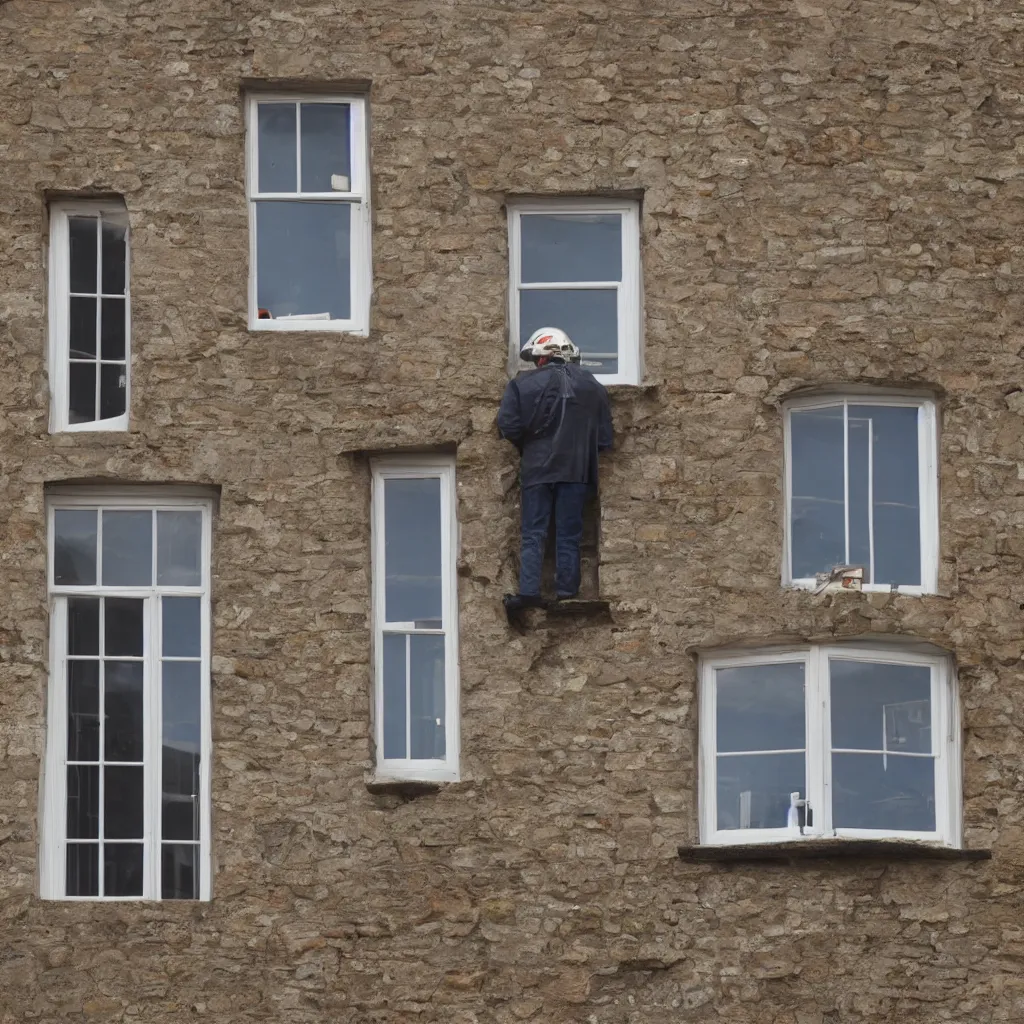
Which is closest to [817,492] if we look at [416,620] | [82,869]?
[416,620]

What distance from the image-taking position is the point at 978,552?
91.5 ft

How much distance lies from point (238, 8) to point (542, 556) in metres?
5.72

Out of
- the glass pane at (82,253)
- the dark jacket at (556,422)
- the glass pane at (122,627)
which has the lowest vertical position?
the glass pane at (122,627)

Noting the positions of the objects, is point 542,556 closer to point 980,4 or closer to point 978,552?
point 978,552

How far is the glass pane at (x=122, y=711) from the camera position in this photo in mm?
27719

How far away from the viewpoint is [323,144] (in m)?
28.7

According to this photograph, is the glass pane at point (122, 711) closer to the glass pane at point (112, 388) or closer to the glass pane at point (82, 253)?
the glass pane at point (112, 388)

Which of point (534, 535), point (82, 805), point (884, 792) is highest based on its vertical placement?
point (534, 535)

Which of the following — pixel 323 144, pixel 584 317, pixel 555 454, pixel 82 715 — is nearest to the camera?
pixel 555 454

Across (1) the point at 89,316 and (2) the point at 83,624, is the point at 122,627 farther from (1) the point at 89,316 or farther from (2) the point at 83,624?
(1) the point at 89,316

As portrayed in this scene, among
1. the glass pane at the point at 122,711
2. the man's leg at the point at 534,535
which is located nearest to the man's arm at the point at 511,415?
the man's leg at the point at 534,535

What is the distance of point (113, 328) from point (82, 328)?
0.91ft

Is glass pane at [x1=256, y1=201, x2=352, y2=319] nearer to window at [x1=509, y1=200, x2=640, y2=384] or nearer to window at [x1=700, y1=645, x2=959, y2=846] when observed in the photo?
window at [x1=509, y1=200, x2=640, y2=384]

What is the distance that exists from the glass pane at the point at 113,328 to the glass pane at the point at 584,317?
11.8 ft
